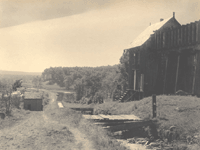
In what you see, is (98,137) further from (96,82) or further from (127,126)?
(96,82)

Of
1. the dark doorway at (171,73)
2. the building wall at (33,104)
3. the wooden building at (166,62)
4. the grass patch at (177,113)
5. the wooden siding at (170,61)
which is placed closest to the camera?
the grass patch at (177,113)

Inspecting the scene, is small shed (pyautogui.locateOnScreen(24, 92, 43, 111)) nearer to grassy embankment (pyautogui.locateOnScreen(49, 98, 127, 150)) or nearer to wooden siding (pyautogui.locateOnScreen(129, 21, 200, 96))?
wooden siding (pyautogui.locateOnScreen(129, 21, 200, 96))

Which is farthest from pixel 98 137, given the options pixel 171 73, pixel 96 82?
pixel 96 82

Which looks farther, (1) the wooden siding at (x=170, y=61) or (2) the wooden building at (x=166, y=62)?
(2) the wooden building at (x=166, y=62)

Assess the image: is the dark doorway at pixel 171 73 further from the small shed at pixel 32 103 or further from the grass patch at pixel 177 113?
the small shed at pixel 32 103

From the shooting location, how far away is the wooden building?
19031 mm

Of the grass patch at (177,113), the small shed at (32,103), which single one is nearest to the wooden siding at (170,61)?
the grass patch at (177,113)

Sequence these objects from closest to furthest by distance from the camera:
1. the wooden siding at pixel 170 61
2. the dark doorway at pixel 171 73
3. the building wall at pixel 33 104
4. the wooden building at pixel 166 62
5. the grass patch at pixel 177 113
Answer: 1. the grass patch at pixel 177 113
2. the wooden siding at pixel 170 61
3. the wooden building at pixel 166 62
4. the dark doorway at pixel 171 73
5. the building wall at pixel 33 104

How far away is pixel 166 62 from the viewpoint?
2239cm

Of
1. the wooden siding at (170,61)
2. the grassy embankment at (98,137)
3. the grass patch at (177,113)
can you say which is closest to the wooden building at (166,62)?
the wooden siding at (170,61)

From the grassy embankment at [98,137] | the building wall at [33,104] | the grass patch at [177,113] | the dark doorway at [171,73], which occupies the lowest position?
the building wall at [33,104]

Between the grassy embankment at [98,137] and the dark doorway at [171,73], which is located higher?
the dark doorway at [171,73]

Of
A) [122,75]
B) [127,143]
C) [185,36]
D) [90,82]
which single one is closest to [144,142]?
[127,143]

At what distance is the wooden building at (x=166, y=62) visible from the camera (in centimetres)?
1903
